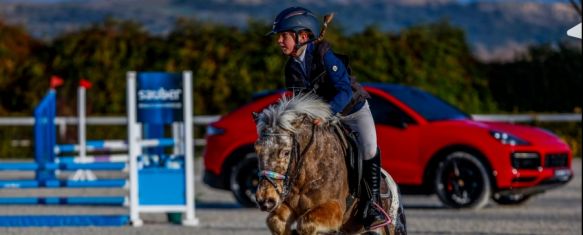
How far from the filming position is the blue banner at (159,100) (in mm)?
14461

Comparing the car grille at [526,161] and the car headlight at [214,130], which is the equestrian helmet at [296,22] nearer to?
the car grille at [526,161]

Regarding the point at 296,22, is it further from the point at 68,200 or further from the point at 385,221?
the point at 68,200

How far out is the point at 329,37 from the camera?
2831 centimetres

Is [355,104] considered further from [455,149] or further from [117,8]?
[117,8]

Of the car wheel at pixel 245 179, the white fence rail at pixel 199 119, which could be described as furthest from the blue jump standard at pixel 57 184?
the white fence rail at pixel 199 119

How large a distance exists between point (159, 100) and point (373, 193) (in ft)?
20.7

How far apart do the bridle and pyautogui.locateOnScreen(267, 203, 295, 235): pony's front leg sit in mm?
87

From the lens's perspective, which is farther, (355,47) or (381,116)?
(355,47)

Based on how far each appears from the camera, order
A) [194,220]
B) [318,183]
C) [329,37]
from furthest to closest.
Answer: [329,37] → [194,220] → [318,183]

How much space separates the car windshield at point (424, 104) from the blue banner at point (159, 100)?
9.97 feet

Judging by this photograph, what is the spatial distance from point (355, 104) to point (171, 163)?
6.39m

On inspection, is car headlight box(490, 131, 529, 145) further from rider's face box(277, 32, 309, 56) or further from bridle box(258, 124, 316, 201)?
bridle box(258, 124, 316, 201)

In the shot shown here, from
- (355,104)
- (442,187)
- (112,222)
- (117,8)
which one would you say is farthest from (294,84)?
(117,8)

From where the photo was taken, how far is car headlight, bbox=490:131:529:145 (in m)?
15.9
